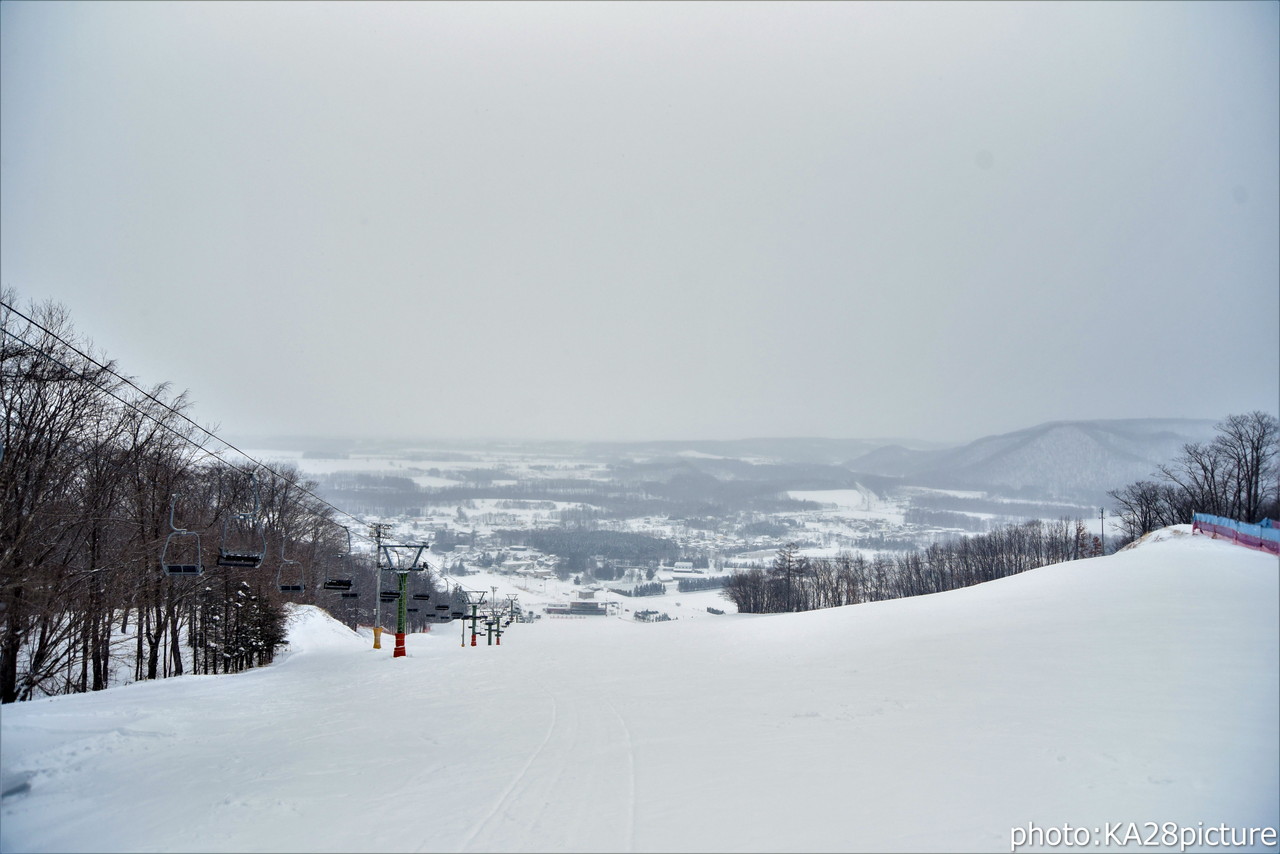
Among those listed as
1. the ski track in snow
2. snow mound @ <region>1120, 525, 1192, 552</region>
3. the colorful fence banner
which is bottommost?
the ski track in snow

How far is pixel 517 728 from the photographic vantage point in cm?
1330

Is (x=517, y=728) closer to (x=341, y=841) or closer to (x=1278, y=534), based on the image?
(x=341, y=841)

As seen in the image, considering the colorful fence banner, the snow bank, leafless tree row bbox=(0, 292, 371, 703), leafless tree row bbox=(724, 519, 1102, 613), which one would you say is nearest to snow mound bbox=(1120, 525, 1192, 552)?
the colorful fence banner

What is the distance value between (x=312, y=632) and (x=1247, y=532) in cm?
4648

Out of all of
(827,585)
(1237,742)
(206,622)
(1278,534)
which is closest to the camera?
(1237,742)

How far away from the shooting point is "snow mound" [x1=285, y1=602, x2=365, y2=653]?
40.2 m

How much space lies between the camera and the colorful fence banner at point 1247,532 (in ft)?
39.5

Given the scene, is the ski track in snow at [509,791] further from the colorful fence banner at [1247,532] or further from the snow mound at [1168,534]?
the snow mound at [1168,534]

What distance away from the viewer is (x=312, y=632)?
1740 inches

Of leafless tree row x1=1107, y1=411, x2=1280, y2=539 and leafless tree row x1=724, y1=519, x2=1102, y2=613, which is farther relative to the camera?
leafless tree row x1=724, y1=519, x2=1102, y2=613

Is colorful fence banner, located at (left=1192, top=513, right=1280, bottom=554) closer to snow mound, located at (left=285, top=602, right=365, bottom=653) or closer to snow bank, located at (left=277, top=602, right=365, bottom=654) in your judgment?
snow bank, located at (left=277, top=602, right=365, bottom=654)

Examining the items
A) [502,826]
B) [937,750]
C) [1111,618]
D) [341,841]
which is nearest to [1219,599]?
[1111,618]

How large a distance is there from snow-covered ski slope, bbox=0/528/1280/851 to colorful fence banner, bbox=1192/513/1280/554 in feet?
1.31

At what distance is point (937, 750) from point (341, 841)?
819 cm
